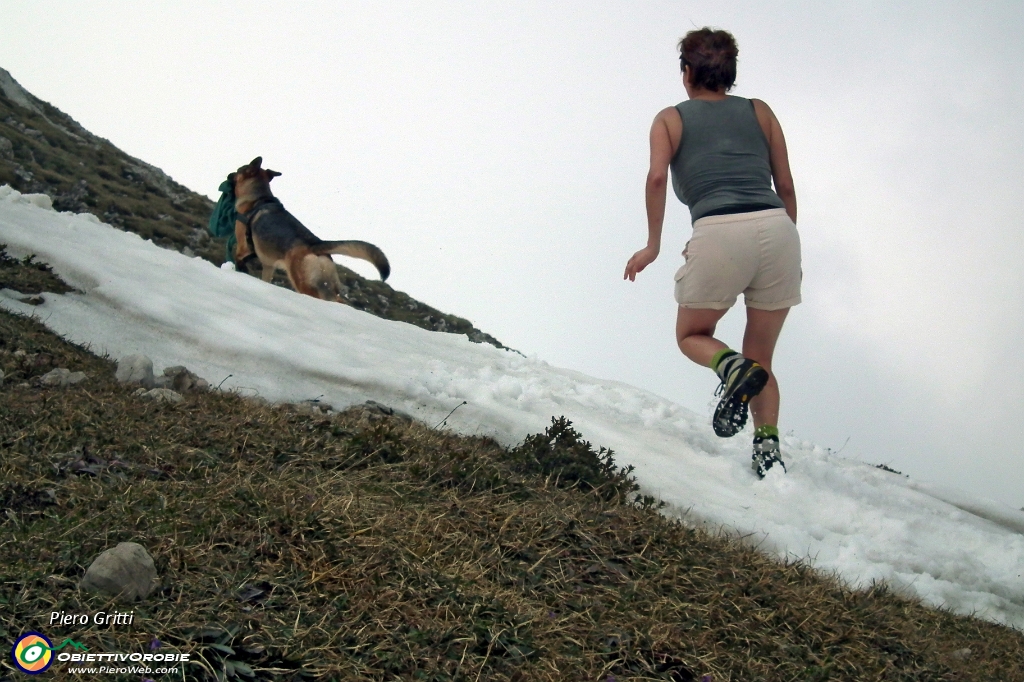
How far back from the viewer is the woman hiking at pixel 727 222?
4.86 m

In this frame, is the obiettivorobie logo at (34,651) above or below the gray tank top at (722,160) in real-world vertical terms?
below

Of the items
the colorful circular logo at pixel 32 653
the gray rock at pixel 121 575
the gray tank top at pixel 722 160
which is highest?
the gray tank top at pixel 722 160

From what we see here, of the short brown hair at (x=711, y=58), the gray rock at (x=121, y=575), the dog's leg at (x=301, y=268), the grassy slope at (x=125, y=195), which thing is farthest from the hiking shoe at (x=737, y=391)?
the grassy slope at (x=125, y=195)

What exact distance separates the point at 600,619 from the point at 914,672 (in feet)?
3.99

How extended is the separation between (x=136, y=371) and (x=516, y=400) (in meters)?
2.45

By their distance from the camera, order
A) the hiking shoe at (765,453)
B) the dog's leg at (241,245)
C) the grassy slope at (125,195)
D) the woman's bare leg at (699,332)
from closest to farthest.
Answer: the woman's bare leg at (699,332), the hiking shoe at (765,453), the dog's leg at (241,245), the grassy slope at (125,195)

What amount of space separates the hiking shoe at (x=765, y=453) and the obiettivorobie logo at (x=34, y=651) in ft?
13.1

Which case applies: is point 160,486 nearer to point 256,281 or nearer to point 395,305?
point 256,281

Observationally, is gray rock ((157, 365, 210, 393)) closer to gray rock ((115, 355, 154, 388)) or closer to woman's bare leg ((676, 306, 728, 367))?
gray rock ((115, 355, 154, 388))

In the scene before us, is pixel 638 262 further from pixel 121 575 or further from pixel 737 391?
pixel 121 575

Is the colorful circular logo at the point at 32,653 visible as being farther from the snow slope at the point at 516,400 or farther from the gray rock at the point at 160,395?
the snow slope at the point at 516,400

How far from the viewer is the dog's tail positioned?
10648 mm

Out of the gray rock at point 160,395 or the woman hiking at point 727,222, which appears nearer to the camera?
the gray rock at point 160,395

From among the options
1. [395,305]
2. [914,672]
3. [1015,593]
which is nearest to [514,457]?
[914,672]
